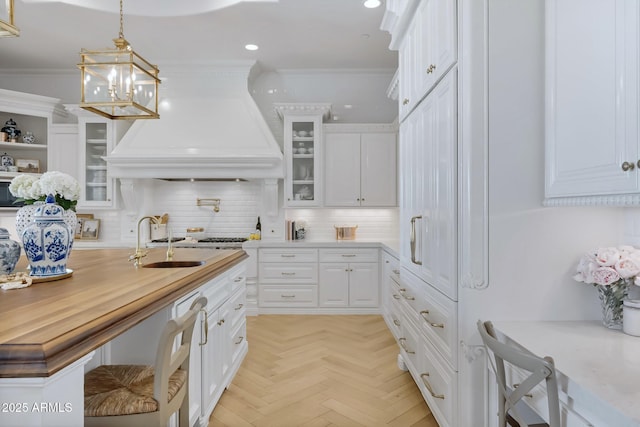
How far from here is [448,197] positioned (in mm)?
1723

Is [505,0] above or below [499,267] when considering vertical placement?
above

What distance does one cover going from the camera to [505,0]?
1.54m

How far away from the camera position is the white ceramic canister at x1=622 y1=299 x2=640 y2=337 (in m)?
1.31

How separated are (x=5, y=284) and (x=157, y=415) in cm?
87

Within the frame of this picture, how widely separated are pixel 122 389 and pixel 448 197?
1.61 meters

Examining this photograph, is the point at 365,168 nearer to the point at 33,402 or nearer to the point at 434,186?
the point at 434,186

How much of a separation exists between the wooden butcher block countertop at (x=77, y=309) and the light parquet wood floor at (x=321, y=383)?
37.8 inches

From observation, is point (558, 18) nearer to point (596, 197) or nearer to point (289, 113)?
point (596, 197)

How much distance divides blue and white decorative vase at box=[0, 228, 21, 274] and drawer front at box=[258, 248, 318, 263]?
110 inches

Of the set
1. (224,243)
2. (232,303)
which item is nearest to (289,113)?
(224,243)

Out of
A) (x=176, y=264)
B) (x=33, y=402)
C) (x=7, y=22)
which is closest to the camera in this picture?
(x=33, y=402)

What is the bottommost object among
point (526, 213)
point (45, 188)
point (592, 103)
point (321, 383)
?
point (321, 383)

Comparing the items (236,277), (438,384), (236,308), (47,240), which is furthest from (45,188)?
(438,384)

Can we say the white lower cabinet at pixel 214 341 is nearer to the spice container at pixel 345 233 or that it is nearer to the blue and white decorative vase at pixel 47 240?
the blue and white decorative vase at pixel 47 240
